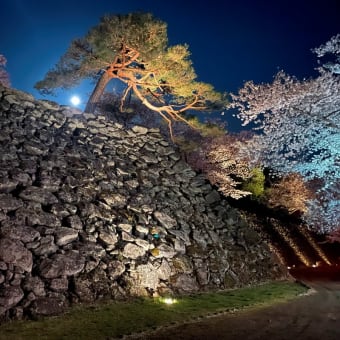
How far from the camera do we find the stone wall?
6012 millimetres

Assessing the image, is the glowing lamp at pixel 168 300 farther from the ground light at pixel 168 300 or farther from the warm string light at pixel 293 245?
the warm string light at pixel 293 245

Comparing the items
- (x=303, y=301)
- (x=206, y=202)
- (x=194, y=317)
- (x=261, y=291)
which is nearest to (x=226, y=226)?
(x=206, y=202)

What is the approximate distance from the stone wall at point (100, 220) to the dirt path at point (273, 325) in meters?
1.60

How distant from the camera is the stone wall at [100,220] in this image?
6012mm

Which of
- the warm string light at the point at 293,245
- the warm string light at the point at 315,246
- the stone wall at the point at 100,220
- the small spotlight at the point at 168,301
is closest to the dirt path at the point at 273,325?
the small spotlight at the point at 168,301

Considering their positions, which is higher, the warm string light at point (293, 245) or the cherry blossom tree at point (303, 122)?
the cherry blossom tree at point (303, 122)

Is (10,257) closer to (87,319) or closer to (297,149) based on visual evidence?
(87,319)

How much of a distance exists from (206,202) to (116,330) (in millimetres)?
Answer: 6632

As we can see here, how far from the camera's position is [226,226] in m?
10.7

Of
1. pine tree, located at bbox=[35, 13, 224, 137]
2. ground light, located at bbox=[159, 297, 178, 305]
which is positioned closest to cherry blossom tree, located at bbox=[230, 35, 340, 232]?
pine tree, located at bbox=[35, 13, 224, 137]

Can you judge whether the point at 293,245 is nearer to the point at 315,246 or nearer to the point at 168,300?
the point at 315,246

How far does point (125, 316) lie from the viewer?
5684 millimetres

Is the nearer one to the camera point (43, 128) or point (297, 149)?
point (43, 128)

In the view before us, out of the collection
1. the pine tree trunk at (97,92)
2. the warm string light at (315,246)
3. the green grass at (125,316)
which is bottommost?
the green grass at (125,316)
